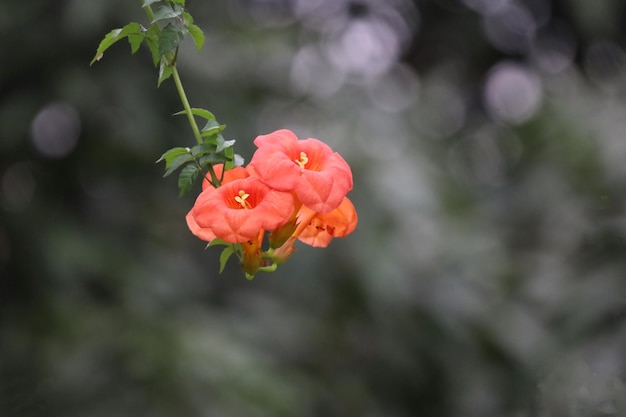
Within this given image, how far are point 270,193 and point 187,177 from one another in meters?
0.12

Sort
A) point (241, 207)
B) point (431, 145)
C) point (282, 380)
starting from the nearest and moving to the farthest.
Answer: point (241, 207) < point (282, 380) < point (431, 145)

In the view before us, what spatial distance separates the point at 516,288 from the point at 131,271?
143cm

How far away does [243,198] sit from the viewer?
36.9 inches

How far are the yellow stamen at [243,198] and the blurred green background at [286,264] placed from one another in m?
1.56

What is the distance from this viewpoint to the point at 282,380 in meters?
2.75

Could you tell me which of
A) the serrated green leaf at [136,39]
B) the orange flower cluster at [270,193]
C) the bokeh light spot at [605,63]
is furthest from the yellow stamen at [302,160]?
the bokeh light spot at [605,63]

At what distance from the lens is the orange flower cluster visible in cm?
88

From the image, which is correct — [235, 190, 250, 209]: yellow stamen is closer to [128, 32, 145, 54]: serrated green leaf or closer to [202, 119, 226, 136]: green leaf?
[202, 119, 226, 136]: green leaf

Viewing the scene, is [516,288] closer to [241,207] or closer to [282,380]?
[282,380]

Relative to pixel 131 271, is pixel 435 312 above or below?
below

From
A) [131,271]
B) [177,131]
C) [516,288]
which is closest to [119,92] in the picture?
[177,131]

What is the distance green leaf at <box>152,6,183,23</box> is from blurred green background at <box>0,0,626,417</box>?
1.63 metres

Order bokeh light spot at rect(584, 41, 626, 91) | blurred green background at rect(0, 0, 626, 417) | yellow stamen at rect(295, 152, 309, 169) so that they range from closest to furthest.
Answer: yellow stamen at rect(295, 152, 309, 169) → blurred green background at rect(0, 0, 626, 417) → bokeh light spot at rect(584, 41, 626, 91)

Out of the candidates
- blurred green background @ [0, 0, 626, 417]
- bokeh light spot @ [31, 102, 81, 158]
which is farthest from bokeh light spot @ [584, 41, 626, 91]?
bokeh light spot @ [31, 102, 81, 158]
